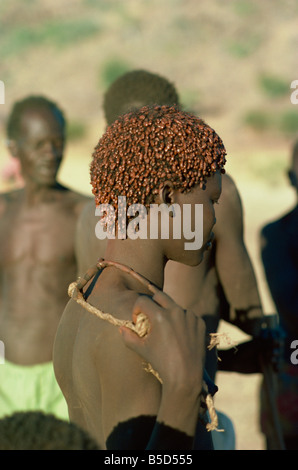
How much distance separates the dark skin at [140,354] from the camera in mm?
1938

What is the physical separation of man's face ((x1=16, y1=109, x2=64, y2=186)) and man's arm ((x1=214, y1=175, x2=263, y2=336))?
6.17ft

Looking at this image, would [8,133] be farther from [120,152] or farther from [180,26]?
[180,26]

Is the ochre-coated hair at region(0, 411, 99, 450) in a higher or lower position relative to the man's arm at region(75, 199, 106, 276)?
lower

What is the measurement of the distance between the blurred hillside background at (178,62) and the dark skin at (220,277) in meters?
13.8

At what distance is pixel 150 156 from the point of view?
2184mm

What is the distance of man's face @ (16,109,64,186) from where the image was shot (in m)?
5.09

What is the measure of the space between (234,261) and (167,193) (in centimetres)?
131

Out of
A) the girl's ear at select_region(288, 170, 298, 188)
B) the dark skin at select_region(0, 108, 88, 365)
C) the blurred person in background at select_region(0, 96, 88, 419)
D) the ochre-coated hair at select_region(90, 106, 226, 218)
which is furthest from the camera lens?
the girl's ear at select_region(288, 170, 298, 188)

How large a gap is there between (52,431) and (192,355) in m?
0.47

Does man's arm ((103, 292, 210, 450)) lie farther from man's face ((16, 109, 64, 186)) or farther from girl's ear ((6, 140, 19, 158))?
girl's ear ((6, 140, 19, 158))

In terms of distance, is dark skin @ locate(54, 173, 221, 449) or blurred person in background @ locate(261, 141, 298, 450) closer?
dark skin @ locate(54, 173, 221, 449)

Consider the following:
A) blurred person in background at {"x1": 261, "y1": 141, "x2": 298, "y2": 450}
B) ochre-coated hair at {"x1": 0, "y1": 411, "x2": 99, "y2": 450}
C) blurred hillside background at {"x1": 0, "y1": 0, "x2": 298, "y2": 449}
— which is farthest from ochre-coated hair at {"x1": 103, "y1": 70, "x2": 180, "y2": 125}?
blurred hillside background at {"x1": 0, "y1": 0, "x2": 298, "y2": 449}

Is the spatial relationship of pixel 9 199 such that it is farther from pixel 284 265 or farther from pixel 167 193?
pixel 167 193

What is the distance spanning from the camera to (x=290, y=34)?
2916 centimetres
